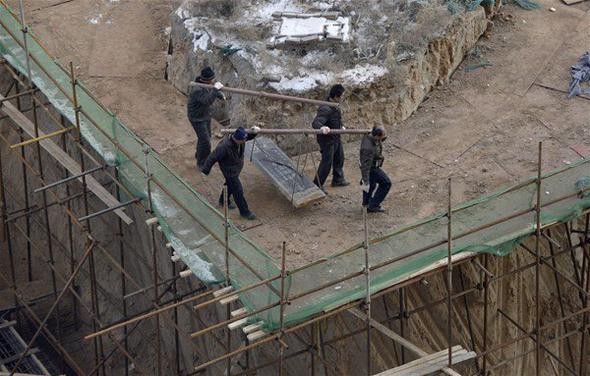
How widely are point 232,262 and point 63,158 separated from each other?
176 inches

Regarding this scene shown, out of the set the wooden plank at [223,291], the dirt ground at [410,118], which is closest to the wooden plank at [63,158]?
the dirt ground at [410,118]

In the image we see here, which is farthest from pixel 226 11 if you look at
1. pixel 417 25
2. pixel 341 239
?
pixel 341 239

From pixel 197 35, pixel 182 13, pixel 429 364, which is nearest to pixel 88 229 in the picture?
pixel 197 35

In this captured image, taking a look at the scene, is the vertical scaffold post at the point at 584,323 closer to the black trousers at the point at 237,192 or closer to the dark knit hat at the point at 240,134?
the black trousers at the point at 237,192

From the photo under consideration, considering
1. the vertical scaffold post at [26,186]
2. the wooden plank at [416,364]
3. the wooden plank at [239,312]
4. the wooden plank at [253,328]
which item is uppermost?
the wooden plank at [239,312]

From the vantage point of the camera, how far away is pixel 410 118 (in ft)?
76.8

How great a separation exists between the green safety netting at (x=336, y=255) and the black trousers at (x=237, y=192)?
2.94 ft

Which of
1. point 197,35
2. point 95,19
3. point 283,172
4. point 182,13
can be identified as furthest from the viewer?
point 95,19

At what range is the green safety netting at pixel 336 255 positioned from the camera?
1895cm

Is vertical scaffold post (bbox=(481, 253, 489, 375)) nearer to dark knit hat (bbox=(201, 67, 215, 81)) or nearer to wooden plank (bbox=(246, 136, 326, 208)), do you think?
wooden plank (bbox=(246, 136, 326, 208))

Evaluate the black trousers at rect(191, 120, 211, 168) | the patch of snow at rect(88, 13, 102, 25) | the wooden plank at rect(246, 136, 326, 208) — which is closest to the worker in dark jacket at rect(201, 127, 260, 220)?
the wooden plank at rect(246, 136, 326, 208)

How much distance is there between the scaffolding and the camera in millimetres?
19031

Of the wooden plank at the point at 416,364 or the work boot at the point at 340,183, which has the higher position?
the work boot at the point at 340,183

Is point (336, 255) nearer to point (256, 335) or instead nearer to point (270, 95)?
point (256, 335)
